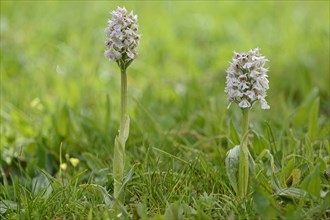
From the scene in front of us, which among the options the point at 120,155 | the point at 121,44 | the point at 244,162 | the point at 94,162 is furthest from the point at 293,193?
the point at 94,162

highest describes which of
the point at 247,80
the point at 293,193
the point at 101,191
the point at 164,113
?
the point at 247,80

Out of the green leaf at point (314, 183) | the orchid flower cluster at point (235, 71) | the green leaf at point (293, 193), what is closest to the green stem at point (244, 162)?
the orchid flower cluster at point (235, 71)

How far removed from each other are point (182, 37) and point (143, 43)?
500mm

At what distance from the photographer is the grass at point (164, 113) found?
276cm

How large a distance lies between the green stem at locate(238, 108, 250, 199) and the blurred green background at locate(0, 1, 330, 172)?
89cm

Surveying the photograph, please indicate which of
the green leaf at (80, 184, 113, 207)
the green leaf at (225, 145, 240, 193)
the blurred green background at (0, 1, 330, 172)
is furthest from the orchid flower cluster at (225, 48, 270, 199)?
the blurred green background at (0, 1, 330, 172)

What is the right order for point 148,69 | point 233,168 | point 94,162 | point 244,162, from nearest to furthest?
point 244,162 → point 233,168 → point 94,162 → point 148,69

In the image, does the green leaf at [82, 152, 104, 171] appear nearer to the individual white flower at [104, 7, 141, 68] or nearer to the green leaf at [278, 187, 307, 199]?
the individual white flower at [104, 7, 141, 68]

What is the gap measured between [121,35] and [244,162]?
0.73 m

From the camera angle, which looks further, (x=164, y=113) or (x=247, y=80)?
(x=164, y=113)

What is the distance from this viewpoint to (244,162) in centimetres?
267

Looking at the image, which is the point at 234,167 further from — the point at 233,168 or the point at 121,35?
the point at 121,35

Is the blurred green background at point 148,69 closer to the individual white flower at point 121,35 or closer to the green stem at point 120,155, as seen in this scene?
the green stem at point 120,155

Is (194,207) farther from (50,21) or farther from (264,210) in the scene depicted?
(50,21)
